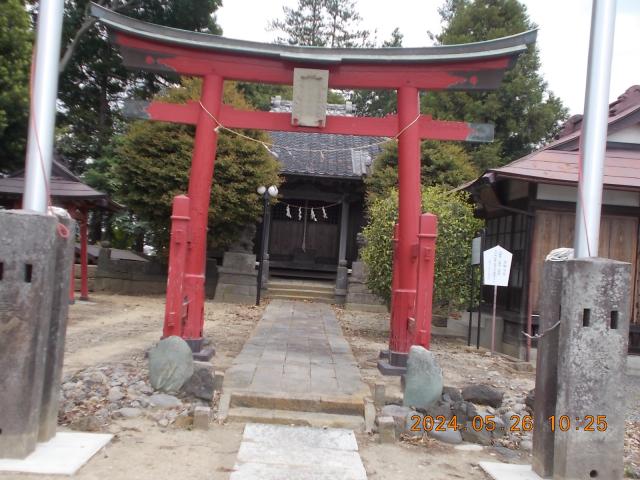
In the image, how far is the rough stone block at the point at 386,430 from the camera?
512 cm

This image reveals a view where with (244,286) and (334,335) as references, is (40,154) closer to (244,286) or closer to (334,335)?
(334,335)

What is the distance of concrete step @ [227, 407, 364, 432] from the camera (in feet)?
17.6

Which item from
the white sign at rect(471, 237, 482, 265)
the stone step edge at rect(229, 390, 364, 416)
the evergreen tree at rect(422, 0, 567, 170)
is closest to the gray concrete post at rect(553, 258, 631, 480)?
the stone step edge at rect(229, 390, 364, 416)

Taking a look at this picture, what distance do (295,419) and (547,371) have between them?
2.32 metres

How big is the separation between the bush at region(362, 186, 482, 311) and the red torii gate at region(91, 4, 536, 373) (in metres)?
2.95

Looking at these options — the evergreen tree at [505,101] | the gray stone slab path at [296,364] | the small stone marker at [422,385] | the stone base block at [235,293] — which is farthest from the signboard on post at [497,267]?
the evergreen tree at [505,101]

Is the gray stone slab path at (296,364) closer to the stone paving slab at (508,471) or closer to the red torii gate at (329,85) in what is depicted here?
the red torii gate at (329,85)

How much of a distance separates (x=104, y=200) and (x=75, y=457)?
35.2ft

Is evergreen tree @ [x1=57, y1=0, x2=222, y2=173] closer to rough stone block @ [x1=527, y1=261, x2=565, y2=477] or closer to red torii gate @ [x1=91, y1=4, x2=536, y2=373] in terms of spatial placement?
red torii gate @ [x1=91, y1=4, x2=536, y2=373]

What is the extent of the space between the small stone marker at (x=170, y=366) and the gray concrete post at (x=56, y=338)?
144 centimetres

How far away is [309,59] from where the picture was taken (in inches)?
302

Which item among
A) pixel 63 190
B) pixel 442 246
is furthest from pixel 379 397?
pixel 63 190

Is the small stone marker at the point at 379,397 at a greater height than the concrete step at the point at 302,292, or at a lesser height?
lesser

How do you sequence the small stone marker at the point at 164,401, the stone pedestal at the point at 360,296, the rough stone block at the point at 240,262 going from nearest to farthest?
the small stone marker at the point at 164,401 < the stone pedestal at the point at 360,296 < the rough stone block at the point at 240,262
